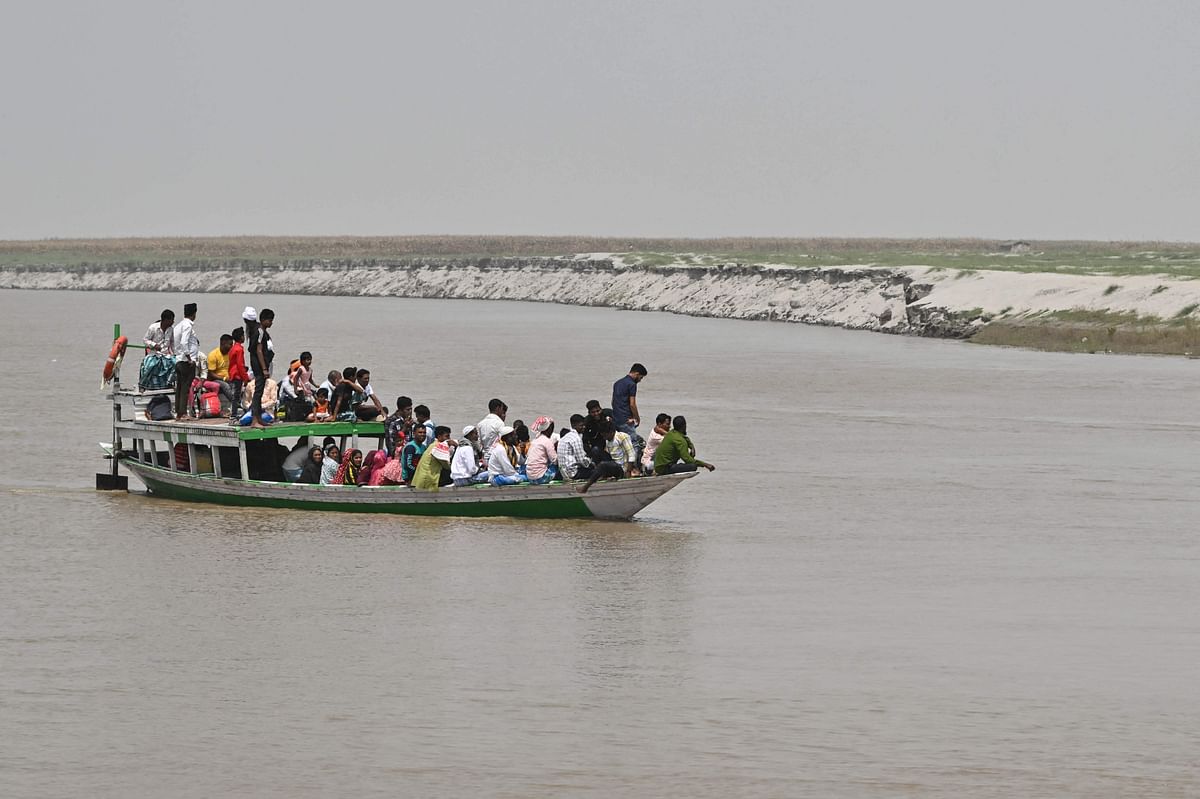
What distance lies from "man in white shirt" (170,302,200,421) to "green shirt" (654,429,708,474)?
7.34 meters

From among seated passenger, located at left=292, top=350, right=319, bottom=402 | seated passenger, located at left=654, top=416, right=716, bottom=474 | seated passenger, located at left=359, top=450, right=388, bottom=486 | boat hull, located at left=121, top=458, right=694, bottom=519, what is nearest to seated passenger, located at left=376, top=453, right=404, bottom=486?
seated passenger, located at left=359, top=450, right=388, bottom=486

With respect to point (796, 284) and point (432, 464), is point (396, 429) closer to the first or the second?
point (432, 464)

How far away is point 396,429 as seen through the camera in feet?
82.2

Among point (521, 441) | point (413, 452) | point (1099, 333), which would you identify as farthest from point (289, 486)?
point (1099, 333)

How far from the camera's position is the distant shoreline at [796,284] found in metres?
64.8

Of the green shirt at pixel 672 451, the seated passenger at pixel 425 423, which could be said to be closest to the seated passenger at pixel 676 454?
the green shirt at pixel 672 451

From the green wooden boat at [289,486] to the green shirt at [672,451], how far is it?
221mm

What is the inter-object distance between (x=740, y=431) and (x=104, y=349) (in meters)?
37.2

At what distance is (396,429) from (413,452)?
63 cm

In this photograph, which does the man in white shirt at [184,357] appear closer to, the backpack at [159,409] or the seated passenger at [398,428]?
the backpack at [159,409]

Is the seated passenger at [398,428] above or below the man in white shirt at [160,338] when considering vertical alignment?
below

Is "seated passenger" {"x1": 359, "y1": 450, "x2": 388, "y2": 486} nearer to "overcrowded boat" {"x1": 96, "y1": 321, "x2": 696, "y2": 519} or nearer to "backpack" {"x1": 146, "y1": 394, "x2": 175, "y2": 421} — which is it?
"overcrowded boat" {"x1": 96, "y1": 321, "x2": 696, "y2": 519}

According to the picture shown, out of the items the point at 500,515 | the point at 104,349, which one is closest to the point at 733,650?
the point at 500,515

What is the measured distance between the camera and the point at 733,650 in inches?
668
